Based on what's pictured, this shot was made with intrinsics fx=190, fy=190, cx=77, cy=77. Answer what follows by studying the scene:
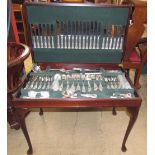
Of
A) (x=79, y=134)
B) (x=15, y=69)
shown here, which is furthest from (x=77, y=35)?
(x=79, y=134)

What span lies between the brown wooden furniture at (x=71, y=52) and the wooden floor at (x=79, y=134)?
4.3 inches

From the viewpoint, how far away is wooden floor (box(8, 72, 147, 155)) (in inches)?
54.6

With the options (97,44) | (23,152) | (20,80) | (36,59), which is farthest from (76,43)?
(23,152)

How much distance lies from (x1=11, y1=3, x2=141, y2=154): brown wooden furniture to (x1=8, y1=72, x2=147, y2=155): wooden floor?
0.36ft

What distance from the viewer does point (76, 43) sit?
4.07 feet

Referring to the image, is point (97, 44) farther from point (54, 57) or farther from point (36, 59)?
point (36, 59)

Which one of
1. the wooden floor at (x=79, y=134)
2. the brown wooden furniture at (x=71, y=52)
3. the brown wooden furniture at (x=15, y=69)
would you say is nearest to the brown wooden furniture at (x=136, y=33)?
the brown wooden furniture at (x=71, y=52)

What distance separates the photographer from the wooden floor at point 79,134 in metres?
1.39

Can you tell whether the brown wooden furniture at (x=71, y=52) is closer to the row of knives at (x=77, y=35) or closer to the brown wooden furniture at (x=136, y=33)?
the row of knives at (x=77, y=35)

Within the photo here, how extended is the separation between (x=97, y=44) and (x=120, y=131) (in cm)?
75

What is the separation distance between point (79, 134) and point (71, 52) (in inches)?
26.4
